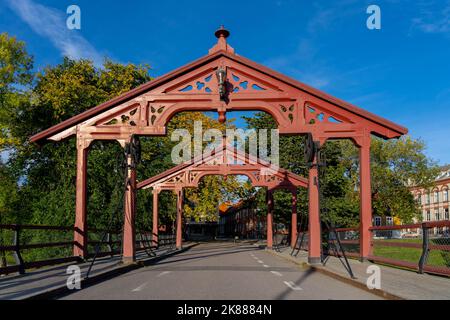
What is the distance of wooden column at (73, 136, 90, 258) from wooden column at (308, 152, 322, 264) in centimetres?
726

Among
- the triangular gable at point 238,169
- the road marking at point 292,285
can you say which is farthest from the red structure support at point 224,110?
the triangular gable at point 238,169

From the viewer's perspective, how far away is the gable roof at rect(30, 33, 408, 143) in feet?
49.6

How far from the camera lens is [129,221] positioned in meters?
15.2

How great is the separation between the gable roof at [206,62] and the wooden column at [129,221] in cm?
196

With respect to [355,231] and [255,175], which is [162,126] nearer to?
[355,231]

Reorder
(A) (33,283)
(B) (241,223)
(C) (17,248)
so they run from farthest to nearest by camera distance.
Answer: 1. (B) (241,223)
2. (C) (17,248)
3. (A) (33,283)

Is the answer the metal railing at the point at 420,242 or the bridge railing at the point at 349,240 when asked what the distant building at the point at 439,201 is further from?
the metal railing at the point at 420,242

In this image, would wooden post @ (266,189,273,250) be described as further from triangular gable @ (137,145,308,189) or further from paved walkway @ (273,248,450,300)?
paved walkway @ (273,248,450,300)

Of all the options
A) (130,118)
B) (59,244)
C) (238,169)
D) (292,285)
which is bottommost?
(292,285)

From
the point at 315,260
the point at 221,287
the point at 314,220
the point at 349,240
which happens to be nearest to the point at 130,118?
the point at 314,220

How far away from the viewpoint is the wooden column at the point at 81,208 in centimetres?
1516

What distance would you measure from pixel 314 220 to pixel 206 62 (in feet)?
20.4

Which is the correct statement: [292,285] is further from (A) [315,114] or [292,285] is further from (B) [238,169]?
(B) [238,169]

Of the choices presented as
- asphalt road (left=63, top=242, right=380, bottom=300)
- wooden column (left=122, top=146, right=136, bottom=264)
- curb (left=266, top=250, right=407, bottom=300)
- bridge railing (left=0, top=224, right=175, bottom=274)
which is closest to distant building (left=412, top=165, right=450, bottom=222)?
bridge railing (left=0, top=224, right=175, bottom=274)
